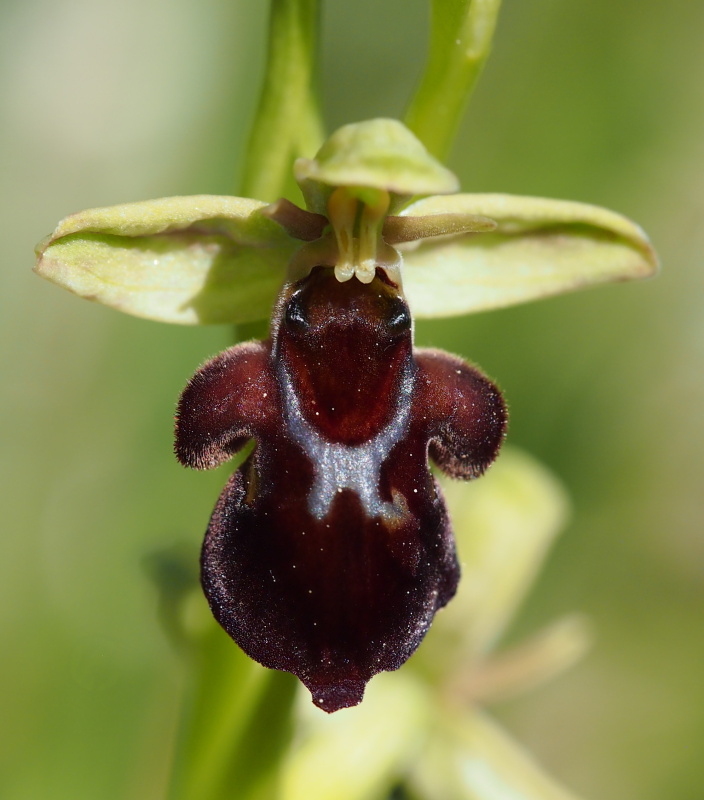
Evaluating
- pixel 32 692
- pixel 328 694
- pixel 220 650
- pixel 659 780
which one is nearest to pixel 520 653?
pixel 220 650

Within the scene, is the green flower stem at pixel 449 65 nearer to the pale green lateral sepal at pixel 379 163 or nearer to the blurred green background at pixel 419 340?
the pale green lateral sepal at pixel 379 163

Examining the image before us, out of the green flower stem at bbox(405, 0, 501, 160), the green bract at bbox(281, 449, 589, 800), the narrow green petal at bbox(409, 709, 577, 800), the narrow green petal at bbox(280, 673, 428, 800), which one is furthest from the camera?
the narrow green petal at bbox(409, 709, 577, 800)

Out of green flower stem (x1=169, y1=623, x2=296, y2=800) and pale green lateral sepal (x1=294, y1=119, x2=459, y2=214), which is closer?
pale green lateral sepal (x1=294, y1=119, x2=459, y2=214)

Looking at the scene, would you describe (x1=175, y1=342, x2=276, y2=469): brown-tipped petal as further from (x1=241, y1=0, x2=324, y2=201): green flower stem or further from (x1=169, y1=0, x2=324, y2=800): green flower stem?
(x1=241, y1=0, x2=324, y2=201): green flower stem

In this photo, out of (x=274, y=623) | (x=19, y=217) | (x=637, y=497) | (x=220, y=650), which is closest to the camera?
(x=274, y=623)

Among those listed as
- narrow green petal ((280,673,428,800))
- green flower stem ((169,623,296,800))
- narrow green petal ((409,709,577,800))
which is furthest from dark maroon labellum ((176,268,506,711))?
narrow green petal ((409,709,577,800))

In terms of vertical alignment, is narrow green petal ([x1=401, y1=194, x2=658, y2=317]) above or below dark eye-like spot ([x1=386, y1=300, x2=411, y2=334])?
above

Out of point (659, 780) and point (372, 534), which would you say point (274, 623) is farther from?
point (659, 780)
